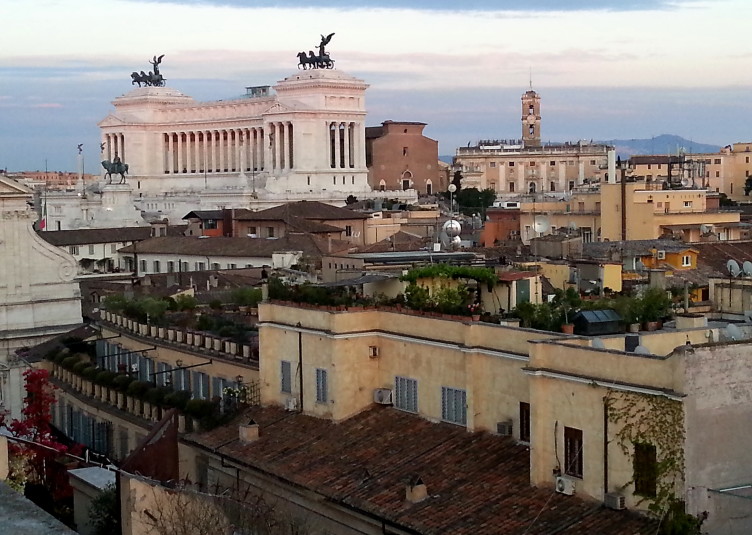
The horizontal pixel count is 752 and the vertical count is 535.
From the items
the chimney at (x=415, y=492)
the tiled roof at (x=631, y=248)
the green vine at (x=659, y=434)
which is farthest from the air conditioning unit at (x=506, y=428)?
the tiled roof at (x=631, y=248)

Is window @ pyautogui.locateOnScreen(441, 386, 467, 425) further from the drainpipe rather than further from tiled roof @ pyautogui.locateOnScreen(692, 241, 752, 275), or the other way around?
tiled roof @ pyautogui.locateOnScreen(692, 241, 752, 275)

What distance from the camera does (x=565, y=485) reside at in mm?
16547

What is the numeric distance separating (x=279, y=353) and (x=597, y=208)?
41208 millimetres

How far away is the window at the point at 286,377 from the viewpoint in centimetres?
2283

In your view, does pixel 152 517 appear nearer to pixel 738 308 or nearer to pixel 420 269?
pixel 420 269

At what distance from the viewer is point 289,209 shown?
73625 mm

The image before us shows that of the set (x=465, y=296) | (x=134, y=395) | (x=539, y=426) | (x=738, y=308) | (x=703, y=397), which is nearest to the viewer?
(x=703, y=397)

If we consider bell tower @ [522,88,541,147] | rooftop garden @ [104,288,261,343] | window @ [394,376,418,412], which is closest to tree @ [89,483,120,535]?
window @ [394,376,418,412]

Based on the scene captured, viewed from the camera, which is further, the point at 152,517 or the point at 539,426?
the point at 539,426

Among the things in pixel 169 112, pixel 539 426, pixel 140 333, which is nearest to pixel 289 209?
pixel 140 333

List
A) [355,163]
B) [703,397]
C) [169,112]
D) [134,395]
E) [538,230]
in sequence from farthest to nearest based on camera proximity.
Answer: [169,112], [355,163], [538,230], [134,395], [703,397]

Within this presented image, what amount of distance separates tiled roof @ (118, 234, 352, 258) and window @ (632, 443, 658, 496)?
136 feet

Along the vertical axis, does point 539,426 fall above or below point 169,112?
below

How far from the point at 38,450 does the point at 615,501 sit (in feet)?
41.5
